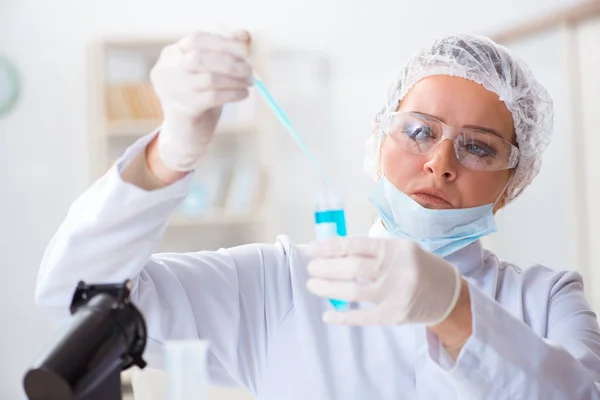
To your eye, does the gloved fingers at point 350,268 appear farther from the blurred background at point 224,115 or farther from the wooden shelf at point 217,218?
the wooden shelf at point 217,218

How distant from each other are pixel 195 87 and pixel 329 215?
25 cm

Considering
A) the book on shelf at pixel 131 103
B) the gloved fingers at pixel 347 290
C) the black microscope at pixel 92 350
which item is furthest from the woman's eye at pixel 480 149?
the book on shelf at pixel 131 103

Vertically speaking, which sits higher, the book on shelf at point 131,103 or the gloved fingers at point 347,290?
the book on shelf at point 131,103

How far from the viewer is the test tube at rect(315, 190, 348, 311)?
1.08 meters

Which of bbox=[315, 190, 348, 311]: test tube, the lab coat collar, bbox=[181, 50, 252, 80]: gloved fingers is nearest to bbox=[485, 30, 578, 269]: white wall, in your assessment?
the lab coat collar

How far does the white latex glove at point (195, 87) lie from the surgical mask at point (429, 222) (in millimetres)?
487

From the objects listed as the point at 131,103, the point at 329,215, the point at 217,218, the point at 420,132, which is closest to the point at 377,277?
the point at 329,215

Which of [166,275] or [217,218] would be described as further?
[217,218]

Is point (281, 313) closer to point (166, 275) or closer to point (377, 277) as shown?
point (166, 275)

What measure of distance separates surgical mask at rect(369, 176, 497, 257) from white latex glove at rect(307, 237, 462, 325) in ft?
1.57

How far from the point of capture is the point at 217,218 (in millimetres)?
3969

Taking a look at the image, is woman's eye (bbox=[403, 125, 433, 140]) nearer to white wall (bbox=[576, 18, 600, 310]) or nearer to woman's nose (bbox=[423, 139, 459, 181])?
woman's nose (bbox=[423, 139, 459, 181])

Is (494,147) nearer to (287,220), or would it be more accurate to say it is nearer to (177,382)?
(177,382)

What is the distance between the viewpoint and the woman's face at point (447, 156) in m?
1.49
